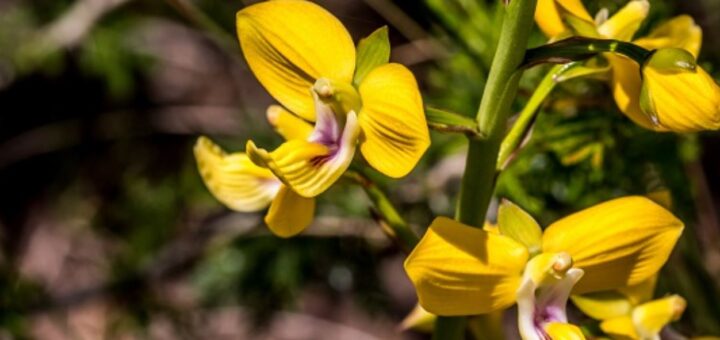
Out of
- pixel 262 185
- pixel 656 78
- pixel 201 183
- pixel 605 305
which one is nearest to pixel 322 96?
pixel 262 185

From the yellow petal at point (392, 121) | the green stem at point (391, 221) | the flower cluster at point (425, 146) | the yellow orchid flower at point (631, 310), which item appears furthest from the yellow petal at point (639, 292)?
the yellow petal at point (392, 121)

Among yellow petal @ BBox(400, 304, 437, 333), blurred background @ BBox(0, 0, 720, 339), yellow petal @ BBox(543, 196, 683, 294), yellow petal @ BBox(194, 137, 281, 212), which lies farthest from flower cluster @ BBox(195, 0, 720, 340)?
blurred background @ BBox(0, 0, 720, 339)

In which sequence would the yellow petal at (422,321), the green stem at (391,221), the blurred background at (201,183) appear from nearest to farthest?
the green stem at (391,221) → the yellow petal at (422,321) → the blurred background at (201,183)

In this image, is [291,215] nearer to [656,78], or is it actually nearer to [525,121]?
[525,121]

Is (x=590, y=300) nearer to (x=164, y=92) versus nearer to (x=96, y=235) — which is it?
(x=96, y=235)

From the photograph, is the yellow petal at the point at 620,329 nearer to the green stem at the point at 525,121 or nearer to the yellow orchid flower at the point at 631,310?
the yellow orchid flower at the point at 631,310

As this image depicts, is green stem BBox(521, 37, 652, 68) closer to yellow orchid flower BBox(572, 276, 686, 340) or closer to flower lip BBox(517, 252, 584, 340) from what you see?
flower lip BBox(517, 252, 584, 340)

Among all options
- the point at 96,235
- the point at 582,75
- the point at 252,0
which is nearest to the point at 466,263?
the point at 582,75
